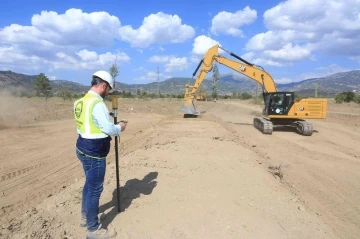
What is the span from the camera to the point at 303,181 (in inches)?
377

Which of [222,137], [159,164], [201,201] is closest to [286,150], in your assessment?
[222,137]

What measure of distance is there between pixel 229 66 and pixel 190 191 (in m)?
13.9

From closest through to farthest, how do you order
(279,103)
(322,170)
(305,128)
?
(322,170) < (305,128) < (279,103)

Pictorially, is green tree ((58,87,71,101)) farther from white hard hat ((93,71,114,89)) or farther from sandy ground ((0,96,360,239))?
white hard hat ((93,71,114,89))

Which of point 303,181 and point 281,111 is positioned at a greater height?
point 281,111

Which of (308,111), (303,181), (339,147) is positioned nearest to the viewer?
(303,181)

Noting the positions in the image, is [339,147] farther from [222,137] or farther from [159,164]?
[159,164]

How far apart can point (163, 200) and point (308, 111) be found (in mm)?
13771

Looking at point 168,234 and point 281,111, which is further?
point 281,111

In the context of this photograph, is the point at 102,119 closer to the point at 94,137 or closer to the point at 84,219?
the point at 94,137

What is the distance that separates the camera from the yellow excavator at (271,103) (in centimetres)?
1766

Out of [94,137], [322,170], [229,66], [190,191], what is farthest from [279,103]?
[94,137]

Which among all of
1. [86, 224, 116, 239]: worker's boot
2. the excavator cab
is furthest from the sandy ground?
the excavator cab

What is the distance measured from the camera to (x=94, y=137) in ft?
15.0
